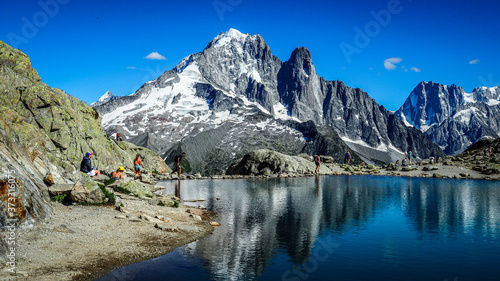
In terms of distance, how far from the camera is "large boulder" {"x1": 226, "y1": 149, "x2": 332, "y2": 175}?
98562mm

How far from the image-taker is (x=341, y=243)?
1152 inches

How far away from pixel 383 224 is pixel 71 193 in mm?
29066

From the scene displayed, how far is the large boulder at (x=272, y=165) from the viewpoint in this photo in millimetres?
98562

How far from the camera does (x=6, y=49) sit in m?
57.4

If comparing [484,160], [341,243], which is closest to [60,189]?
[341,243]

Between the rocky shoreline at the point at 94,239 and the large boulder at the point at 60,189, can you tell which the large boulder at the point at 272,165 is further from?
the large boulder at the point at 60,189

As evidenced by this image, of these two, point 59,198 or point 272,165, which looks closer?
point 59,198

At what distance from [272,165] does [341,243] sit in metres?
70.1

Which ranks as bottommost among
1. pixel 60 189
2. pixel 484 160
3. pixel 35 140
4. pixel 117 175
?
pixel 60 189

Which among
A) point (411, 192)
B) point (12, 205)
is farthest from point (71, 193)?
point (411, 192)

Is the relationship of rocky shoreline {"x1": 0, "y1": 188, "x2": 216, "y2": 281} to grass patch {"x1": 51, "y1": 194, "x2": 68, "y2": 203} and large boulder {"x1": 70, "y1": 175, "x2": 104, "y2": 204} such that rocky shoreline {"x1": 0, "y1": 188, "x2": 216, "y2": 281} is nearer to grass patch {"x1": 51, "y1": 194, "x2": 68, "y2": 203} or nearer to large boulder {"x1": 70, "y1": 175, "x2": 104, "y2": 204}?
grass patch {"x1": 51, "y1": 194, "x2": 68, "y2": 203}

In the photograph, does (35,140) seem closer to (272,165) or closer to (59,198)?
(59,198)

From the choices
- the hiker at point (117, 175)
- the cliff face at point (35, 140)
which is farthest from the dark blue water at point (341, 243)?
the hiker at point (117, 175)

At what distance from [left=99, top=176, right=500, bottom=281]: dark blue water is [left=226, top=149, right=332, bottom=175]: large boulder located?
155ft
